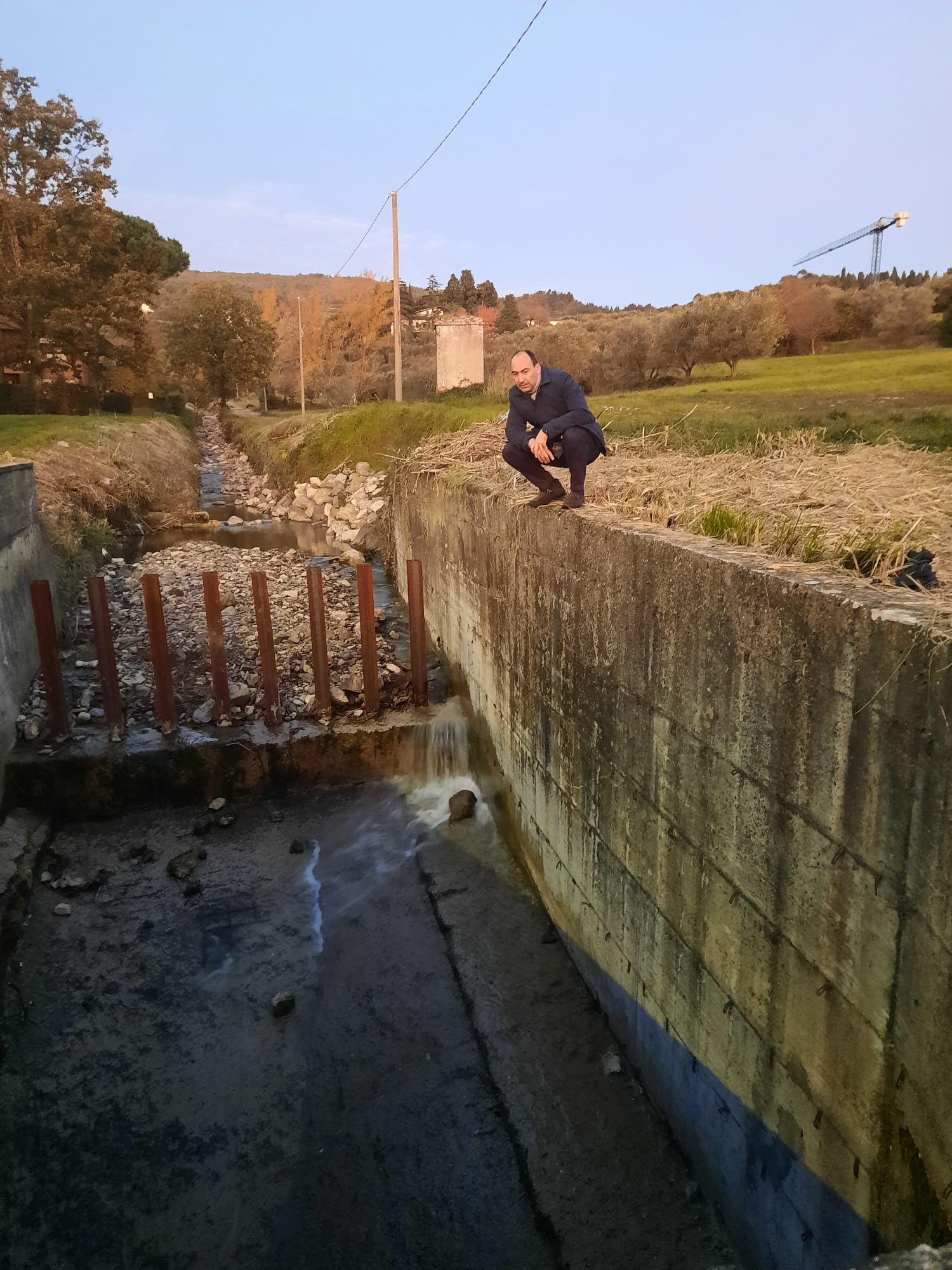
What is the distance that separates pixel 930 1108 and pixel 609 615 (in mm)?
3216

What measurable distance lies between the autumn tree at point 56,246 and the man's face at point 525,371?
3802cm

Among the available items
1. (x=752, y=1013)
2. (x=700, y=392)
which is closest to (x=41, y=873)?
(x=752, y=1013)

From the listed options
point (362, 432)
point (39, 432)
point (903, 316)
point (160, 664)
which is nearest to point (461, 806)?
point (160, 664)

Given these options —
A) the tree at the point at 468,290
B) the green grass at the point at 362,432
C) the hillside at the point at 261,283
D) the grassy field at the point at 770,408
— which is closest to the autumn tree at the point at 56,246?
the green grass at the point at 362,432

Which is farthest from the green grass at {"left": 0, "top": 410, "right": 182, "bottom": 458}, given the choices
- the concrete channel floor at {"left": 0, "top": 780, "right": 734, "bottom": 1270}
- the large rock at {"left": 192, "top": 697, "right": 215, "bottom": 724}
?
the concrete channel floor at {"left": 0, "top": 780, "right": 734, "bottom": 1270}

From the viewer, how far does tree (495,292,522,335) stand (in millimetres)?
74375

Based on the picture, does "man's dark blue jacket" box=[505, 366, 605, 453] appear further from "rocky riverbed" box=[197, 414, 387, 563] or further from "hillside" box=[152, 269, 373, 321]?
"hillside" box=[152, 269, 373, 321]

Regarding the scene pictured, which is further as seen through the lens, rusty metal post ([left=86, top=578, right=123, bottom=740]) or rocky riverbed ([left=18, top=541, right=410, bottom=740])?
rocky riverbed ([left=18, top=541, right=410, bottom=740])

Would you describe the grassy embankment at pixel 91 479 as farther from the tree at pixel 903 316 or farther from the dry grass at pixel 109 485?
the tree at pixel 903 316

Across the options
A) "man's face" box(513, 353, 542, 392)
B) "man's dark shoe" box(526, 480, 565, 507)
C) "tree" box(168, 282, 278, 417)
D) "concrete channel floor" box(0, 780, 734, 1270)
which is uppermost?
"tree" box(168, 282, 278, 417)

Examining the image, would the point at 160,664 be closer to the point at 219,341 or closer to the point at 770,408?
the point at 770,408

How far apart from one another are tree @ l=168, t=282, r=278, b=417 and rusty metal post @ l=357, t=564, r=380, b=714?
51526 mm

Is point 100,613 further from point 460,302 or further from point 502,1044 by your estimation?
point 460,302

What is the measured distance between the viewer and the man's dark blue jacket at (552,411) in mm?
6121
